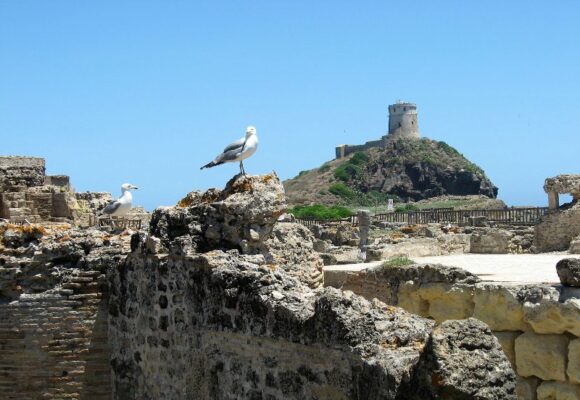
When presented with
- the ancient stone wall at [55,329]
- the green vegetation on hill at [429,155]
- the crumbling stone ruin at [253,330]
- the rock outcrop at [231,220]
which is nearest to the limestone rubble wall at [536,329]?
the crumbling stone ruin at [253,330]

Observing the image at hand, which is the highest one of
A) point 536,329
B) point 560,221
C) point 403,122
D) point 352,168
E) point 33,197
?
point 403,122

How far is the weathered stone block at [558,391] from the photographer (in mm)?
7852

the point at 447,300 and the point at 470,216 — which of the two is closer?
the point at 447,300

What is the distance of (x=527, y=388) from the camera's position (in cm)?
817

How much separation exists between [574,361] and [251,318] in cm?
254

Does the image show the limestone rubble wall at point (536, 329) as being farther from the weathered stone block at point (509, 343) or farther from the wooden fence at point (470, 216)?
the wooden fence at point (470, 216)

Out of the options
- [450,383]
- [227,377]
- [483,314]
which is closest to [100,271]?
[227,377]

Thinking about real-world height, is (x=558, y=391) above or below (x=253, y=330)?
below

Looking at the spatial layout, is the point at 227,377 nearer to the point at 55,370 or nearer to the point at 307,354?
the point at 307,354

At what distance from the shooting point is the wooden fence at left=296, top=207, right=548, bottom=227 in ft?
121

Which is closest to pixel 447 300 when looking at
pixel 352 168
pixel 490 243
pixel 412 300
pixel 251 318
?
pixel 412 300

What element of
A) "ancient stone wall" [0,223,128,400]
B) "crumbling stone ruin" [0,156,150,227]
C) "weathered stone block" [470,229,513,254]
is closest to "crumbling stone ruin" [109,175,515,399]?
"ancient stone wall" [0,223,128,400]

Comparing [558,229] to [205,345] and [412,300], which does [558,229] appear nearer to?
[412,300]

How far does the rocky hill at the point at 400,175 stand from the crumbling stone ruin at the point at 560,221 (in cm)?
8674
